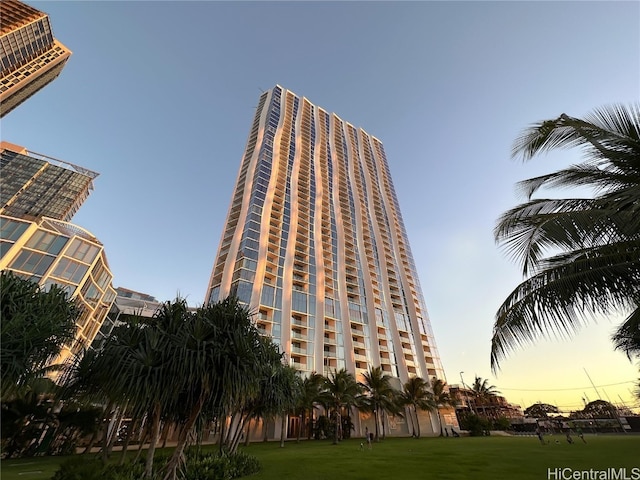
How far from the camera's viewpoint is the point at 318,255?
53625 mm

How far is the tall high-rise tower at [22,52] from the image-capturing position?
6662 cm

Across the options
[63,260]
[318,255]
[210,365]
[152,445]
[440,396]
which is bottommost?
[152,445]

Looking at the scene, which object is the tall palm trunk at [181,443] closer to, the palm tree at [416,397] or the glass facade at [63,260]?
the glass facade at [63,260]

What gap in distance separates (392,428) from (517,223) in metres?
45.9

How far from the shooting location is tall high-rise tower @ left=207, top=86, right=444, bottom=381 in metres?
44.0

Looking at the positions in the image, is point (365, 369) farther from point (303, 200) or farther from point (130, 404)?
point (130, 404)

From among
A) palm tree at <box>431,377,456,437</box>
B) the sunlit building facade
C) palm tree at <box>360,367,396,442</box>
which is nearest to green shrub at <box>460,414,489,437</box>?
palm tree at <box>431,377,456,437</box>


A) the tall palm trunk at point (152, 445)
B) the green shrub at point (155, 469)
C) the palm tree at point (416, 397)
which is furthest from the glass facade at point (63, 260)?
→ the palm tree at point (416, 397)

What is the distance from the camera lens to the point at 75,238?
104 ft

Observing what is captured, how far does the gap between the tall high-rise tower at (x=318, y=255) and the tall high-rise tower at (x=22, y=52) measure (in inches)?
2250

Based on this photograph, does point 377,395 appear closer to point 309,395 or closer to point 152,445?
point 309,395

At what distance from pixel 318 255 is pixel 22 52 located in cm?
8825

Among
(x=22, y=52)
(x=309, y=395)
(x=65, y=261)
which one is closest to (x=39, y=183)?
(x=22, y=52)

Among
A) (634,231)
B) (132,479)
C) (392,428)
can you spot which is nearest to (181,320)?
(132,479)
